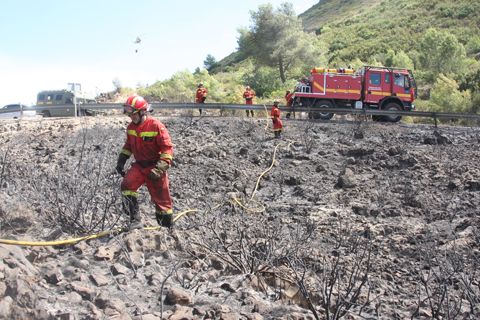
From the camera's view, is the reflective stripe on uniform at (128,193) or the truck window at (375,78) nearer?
the reflective stripe on uniform at (128,193)

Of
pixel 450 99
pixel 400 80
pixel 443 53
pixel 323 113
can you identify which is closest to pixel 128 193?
pixel 323 113

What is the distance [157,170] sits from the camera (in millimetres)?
3779

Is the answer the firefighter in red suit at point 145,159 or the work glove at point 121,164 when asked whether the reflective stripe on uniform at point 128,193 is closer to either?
the firefighter in red suit at point 145,159

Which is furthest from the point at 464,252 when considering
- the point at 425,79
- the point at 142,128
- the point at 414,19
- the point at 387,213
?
the point at 414,19

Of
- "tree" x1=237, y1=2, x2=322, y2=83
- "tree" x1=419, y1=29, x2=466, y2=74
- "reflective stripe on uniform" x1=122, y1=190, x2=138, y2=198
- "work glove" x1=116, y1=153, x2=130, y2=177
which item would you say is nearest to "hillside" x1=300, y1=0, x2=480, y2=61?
"tree" x1=419, y1=29, x2=466, y2=74

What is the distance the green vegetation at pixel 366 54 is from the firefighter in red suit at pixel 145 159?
13.8m

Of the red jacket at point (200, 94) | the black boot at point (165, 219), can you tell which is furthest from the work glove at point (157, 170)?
the red jacket at point (200, 94)

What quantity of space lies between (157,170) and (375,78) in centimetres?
1147

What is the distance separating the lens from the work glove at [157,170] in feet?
12.3

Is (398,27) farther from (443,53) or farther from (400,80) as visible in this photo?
(400,80)

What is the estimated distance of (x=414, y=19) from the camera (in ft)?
151

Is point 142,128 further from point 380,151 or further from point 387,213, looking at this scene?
point 380,151

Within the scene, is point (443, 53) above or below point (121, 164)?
above

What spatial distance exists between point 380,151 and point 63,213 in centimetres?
751
